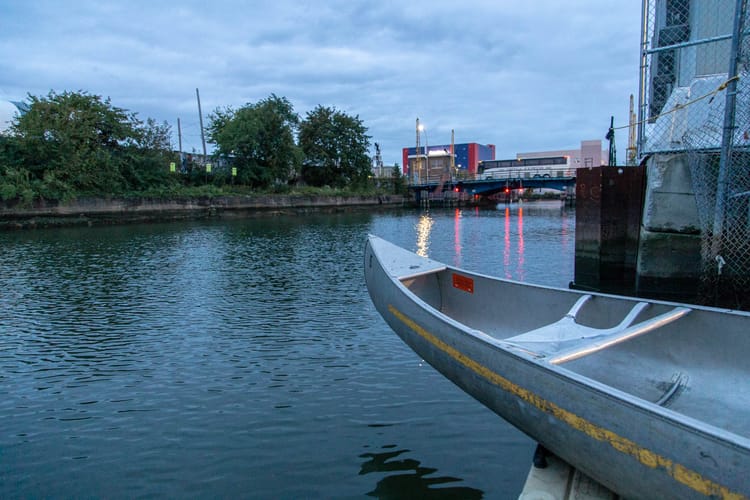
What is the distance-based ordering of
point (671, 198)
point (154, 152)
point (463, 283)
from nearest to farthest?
point (463, 283), point (671, 198), point (154, 152)

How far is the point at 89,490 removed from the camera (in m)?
4.09

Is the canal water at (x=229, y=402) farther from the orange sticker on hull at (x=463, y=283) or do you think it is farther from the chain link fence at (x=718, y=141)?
the chain link fence at (x=718, y=141)

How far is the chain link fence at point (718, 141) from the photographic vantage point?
770 cm

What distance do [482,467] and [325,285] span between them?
8.72m

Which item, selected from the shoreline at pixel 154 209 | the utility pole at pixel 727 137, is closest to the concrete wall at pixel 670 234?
the utility pole at pixel 727 137

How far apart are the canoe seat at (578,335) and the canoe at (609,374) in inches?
0.5

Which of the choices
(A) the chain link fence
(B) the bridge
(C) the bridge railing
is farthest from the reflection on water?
(C) the bridge railing

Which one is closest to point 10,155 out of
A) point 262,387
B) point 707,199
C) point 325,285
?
point 325,285

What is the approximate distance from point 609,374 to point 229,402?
4.08 metres

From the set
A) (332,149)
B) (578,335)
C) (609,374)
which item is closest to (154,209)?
(332,149)

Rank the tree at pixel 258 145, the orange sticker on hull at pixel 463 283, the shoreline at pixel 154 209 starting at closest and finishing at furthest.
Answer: the orange sticker on hull at pixel 463 283, the shoreline at pixel 154 209, the tree at pixel 258 145

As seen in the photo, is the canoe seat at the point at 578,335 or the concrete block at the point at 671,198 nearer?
the canoe seat at the point at 578,335

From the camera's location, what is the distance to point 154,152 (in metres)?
45.5

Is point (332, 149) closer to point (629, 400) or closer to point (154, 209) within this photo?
point (154, 209)
